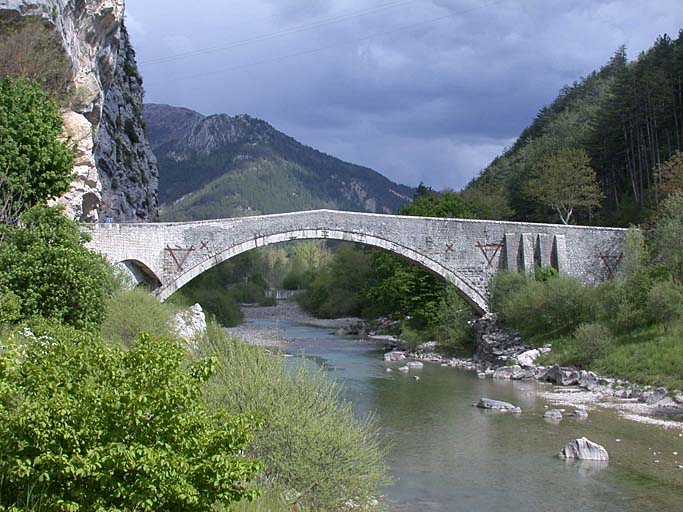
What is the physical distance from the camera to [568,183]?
111ft

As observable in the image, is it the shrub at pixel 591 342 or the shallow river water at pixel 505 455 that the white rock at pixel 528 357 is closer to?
the shrub at pixel 591 342

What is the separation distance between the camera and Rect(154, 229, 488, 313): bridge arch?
23.2 m

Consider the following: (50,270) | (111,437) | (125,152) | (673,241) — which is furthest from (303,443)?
(125,152)

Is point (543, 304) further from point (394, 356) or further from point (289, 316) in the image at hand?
point (289, 316)

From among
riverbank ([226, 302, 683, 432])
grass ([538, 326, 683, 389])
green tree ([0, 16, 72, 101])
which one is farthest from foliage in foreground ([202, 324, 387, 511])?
grass ([538, 326, 683, 389])

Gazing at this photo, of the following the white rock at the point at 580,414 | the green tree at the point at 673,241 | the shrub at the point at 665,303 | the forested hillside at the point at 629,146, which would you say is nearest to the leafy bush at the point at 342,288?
the forested hillside at the point at 629,146

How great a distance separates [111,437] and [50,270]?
613 cm

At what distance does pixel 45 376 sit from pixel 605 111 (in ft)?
125

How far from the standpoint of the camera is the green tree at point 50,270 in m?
9.84

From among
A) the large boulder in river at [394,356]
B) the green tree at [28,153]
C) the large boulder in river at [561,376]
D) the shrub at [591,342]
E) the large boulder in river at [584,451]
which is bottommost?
the large boulder in river at [394,356]

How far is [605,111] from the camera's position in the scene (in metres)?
38.5

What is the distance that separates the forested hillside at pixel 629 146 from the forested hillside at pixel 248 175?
46.4 m

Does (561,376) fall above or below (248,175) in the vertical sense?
below

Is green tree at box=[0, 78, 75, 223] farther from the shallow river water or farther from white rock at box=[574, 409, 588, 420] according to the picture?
white rock at box=[574, 409, 588, 420]
